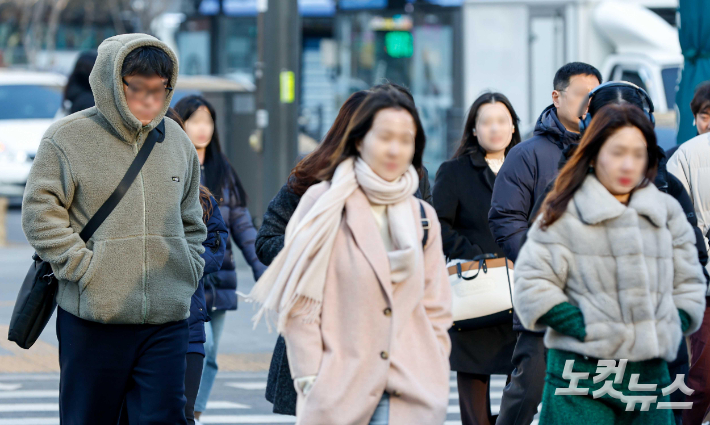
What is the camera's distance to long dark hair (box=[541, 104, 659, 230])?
384 cm

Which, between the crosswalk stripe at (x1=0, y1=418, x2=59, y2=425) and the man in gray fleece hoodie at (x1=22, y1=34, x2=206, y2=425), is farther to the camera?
the crosswalk stripe at (x1=0, y1=418, x2=59, y2=425)

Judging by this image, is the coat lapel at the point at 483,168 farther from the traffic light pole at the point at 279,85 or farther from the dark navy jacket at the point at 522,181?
the traffic light pole at the point at 279,85

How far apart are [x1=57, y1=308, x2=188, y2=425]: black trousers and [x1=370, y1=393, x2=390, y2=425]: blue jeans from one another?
Result: 1082mm

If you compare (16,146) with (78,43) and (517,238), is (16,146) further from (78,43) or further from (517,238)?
(78,43)

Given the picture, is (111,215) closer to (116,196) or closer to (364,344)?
(116,196)

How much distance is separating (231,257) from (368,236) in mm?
2669

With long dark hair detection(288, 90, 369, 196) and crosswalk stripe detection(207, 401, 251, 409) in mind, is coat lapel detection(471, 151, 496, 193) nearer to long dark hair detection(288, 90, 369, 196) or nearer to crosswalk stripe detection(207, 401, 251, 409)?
long dark hair detection(288, 90, 369, 196)

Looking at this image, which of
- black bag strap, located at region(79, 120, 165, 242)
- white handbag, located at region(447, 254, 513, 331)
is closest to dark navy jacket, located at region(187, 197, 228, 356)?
black bag strap, located at region(79, 120, 165, 242)

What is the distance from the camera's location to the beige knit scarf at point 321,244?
3.49m

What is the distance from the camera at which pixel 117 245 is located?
4.15 m

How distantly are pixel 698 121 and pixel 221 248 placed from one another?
9.18ft

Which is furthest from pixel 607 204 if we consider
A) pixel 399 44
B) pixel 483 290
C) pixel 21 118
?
pixel 21 118

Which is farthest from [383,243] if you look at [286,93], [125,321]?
[286,93]

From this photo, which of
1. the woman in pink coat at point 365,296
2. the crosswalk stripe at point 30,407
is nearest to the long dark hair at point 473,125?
the woman in pink coat at point 365,296
